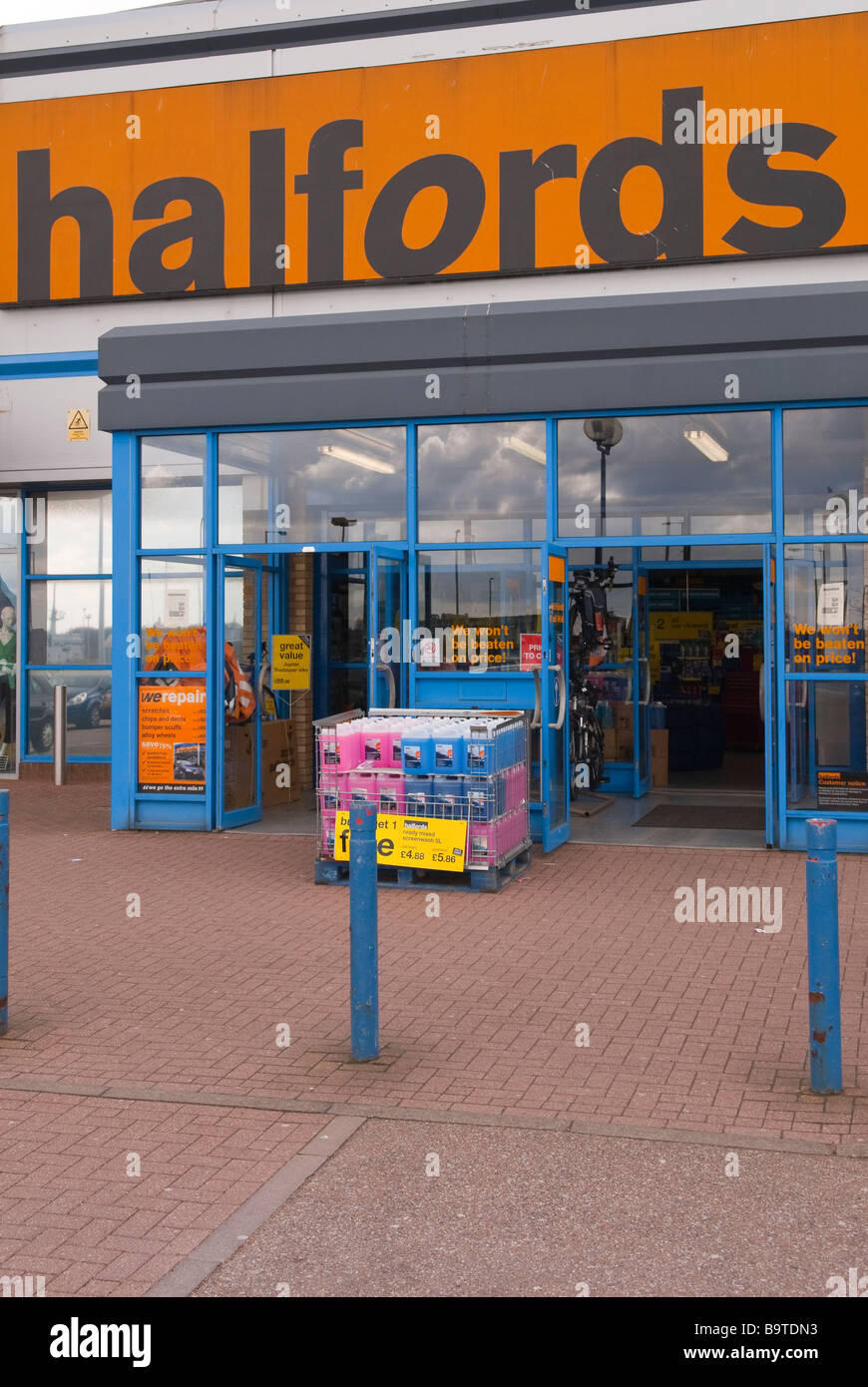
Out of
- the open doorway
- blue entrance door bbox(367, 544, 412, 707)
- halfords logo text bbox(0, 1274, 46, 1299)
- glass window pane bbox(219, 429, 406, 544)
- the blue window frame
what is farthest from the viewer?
the open doorway

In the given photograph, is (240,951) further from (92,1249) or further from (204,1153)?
(92,1249)

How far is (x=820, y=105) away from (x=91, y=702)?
10.8 metres

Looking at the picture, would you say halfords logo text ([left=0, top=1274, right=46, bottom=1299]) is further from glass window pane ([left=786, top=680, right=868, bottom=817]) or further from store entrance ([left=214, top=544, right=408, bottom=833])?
glass window pane ([left=786, top=680, right=868, bottom=817])

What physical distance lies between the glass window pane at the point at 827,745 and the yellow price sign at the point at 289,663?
548 centimetres

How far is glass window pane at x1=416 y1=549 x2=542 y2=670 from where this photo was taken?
39.8 ft

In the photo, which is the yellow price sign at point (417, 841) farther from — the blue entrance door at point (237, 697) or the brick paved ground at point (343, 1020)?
the blue entrance door at point (237, 697)

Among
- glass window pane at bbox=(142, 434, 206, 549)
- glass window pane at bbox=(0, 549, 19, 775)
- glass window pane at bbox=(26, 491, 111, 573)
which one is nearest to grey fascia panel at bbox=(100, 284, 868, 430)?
glass window pane at bbox=(142, 434, 206, 549)

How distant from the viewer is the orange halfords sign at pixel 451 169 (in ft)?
46.6

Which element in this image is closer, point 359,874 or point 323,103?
point 359,874

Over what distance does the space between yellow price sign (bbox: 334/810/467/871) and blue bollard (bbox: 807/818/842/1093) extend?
14.7 ft

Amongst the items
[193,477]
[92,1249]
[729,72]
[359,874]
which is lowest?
[92,1249]

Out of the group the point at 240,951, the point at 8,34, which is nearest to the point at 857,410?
the point at 240,951

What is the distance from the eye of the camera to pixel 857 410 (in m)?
11.5

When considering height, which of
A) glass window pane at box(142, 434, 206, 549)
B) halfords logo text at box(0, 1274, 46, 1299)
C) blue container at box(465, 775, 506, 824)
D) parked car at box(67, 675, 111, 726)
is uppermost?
glass window pane at box(142, 434, 206, 549)
